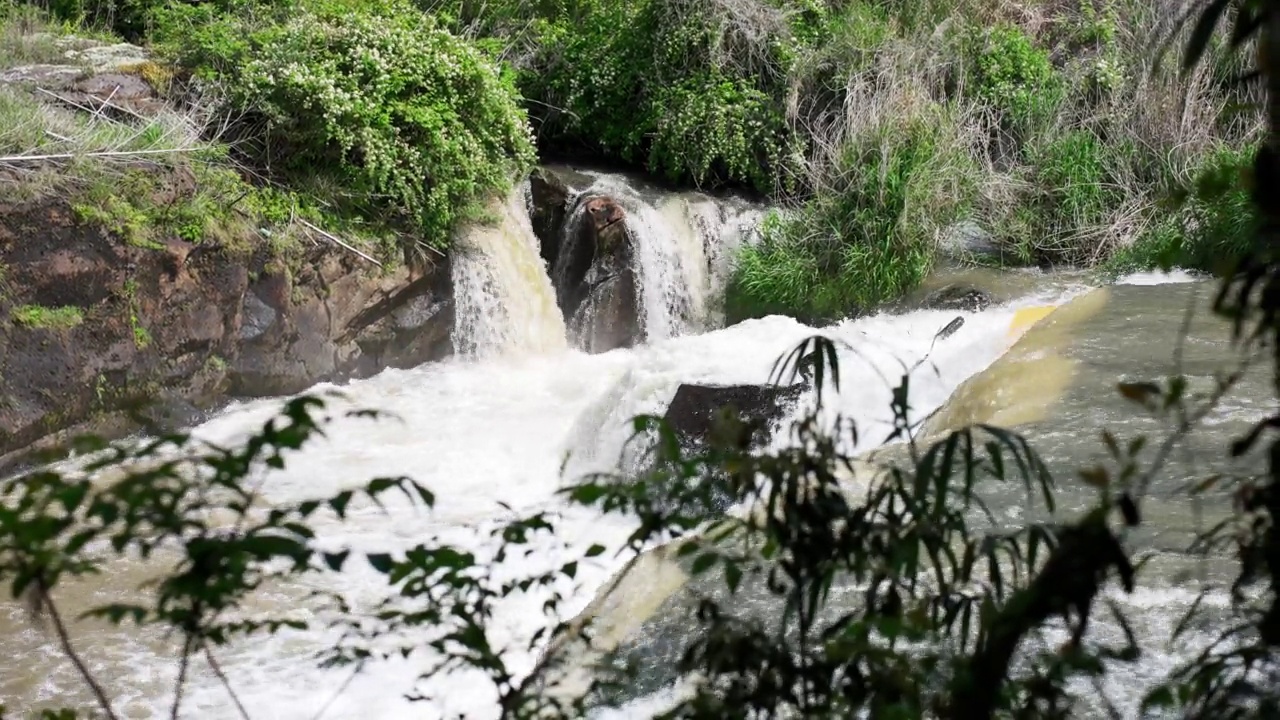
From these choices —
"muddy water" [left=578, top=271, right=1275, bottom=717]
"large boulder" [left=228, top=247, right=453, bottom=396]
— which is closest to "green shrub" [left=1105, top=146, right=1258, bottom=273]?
"muddy water" [left=578, top=271, right=1275, bottom=717]

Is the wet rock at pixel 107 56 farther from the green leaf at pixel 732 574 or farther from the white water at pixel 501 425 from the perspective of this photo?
the green leaf at pixel 732 574

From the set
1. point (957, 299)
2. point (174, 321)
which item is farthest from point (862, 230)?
point (174, 321)

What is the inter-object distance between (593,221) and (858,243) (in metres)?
2.04

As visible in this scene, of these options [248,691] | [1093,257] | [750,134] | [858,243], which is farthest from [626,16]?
[248,691]

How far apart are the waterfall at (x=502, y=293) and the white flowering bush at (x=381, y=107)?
248 mm

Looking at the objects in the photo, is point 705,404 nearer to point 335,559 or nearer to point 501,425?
point 501,425

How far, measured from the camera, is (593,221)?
9.08m

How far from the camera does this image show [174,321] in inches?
281

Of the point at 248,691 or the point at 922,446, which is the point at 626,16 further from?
the point at 248,691

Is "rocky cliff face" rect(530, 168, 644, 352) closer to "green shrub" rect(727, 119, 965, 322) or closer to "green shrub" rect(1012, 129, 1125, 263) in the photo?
"green shrub" rect(727, 119, 965, 322)

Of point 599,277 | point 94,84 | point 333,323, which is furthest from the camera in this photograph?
point 599,277

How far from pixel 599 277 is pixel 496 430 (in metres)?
2.19

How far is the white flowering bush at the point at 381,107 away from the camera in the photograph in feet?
25.6

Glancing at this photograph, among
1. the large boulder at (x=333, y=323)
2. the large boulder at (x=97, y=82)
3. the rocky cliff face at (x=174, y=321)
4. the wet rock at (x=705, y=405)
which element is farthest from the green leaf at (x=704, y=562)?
the large boulder at (x=97, y=82)
